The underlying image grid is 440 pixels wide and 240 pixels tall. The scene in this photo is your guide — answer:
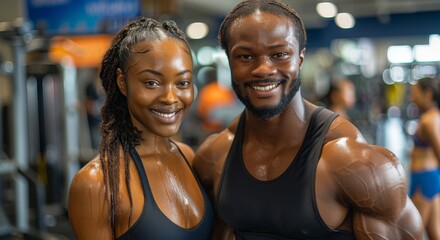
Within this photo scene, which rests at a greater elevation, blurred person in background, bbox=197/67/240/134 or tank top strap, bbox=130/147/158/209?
tank top strap, bbox=130/147/158/209

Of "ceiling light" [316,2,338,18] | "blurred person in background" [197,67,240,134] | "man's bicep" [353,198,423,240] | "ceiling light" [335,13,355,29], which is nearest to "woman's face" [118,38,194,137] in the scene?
"man's bicep" [353,198,423,240]

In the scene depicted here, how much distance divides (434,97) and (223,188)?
3.16 m

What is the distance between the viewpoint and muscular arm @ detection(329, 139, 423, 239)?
1488mm

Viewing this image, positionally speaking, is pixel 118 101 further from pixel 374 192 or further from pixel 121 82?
pixel 374 192

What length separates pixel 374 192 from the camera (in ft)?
4.86

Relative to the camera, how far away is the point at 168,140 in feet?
6.04

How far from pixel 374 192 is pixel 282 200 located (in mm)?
257

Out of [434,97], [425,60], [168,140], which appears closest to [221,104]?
[434,97]

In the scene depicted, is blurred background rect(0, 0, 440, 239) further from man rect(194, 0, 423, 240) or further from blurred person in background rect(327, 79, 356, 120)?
man rect(194, 0, 423, 240)

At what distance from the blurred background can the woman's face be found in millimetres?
1170

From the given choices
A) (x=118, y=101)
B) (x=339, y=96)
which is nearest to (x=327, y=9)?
(x=339, y=96)

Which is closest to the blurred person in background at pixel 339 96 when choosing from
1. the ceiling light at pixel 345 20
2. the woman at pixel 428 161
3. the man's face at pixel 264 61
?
the woman at pixel 428 161

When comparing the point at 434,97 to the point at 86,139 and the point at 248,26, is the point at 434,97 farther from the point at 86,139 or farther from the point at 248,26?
the point at 86,139

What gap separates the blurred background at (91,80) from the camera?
15.4 feet
